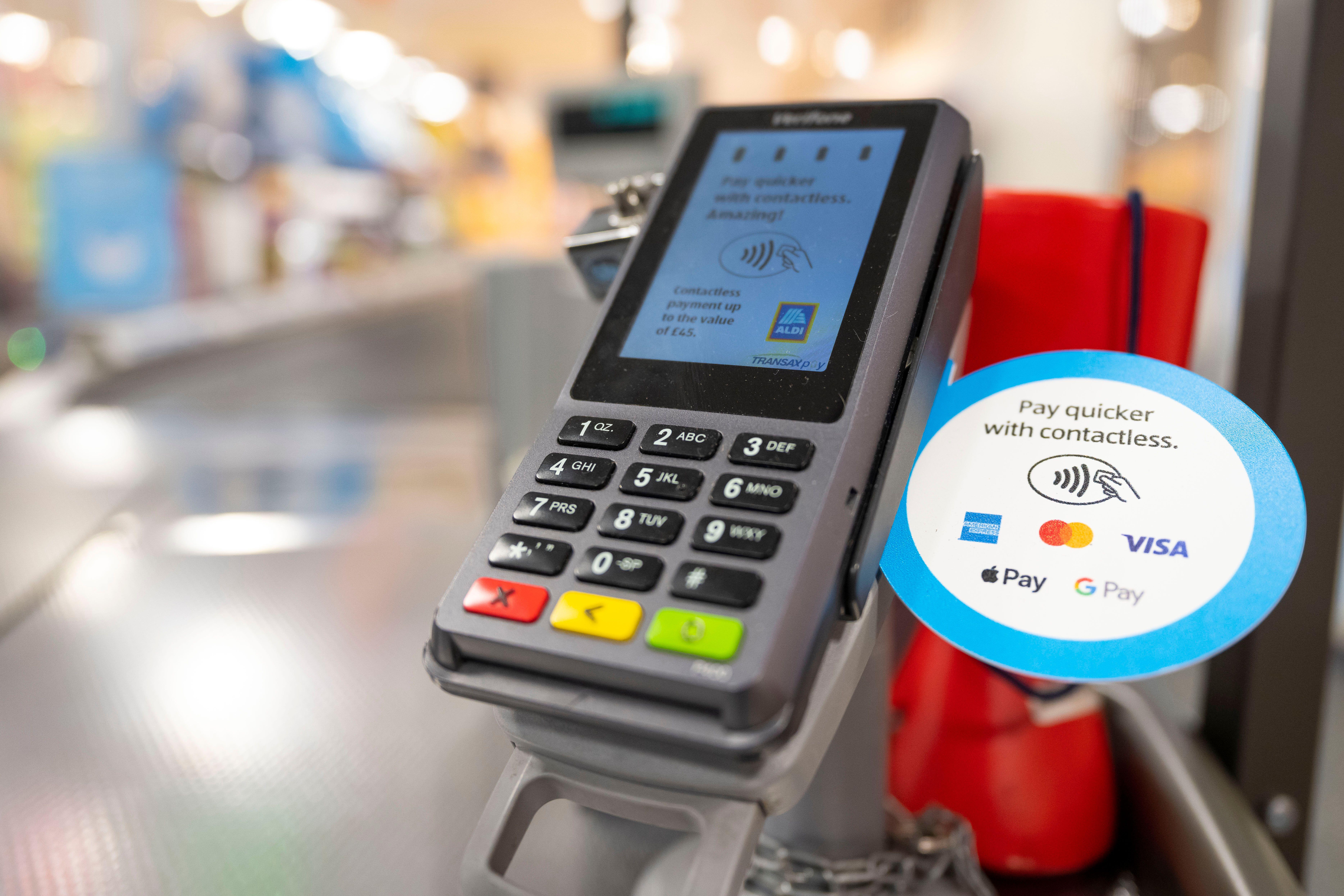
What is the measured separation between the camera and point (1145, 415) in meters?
0.31

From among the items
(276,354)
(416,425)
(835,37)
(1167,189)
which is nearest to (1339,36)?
(416,425)

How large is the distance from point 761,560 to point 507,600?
8 cm

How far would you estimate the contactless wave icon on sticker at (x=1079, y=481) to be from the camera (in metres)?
0.29

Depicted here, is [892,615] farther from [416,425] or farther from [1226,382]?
[416,425]

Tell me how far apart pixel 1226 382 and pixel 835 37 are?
9035 mm

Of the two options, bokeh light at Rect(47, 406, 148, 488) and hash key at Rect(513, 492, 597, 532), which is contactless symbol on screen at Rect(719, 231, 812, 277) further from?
bokeh light at Rect(47, 406, 148, 488)

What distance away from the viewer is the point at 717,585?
25 centimetres

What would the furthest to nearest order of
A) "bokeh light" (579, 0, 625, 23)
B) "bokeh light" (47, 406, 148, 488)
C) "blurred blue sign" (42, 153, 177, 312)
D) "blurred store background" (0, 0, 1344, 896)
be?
"bokeh light" (579, 0, 625, 23)
"blurred blue sign" (42, 153, 177, 312)
"bokeh light" (47, 406, 148, 488)
"blurred store background" (0, 0, 1344, 896)

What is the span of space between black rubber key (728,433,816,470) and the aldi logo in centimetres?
4

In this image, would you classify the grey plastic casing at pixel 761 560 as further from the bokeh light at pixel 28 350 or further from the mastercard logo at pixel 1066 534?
the bokeh light at pixel 28 350

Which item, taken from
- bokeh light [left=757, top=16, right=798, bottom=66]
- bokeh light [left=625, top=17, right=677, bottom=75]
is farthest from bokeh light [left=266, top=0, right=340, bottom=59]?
bokeh light [left=757, top=16, right=798, bottom=66]

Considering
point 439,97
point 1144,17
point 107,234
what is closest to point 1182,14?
point 1144,17

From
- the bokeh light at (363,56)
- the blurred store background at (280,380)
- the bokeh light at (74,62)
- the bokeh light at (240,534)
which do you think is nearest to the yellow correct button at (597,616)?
the blurred store background at (280,380)

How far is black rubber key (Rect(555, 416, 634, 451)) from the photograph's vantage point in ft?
0.99
